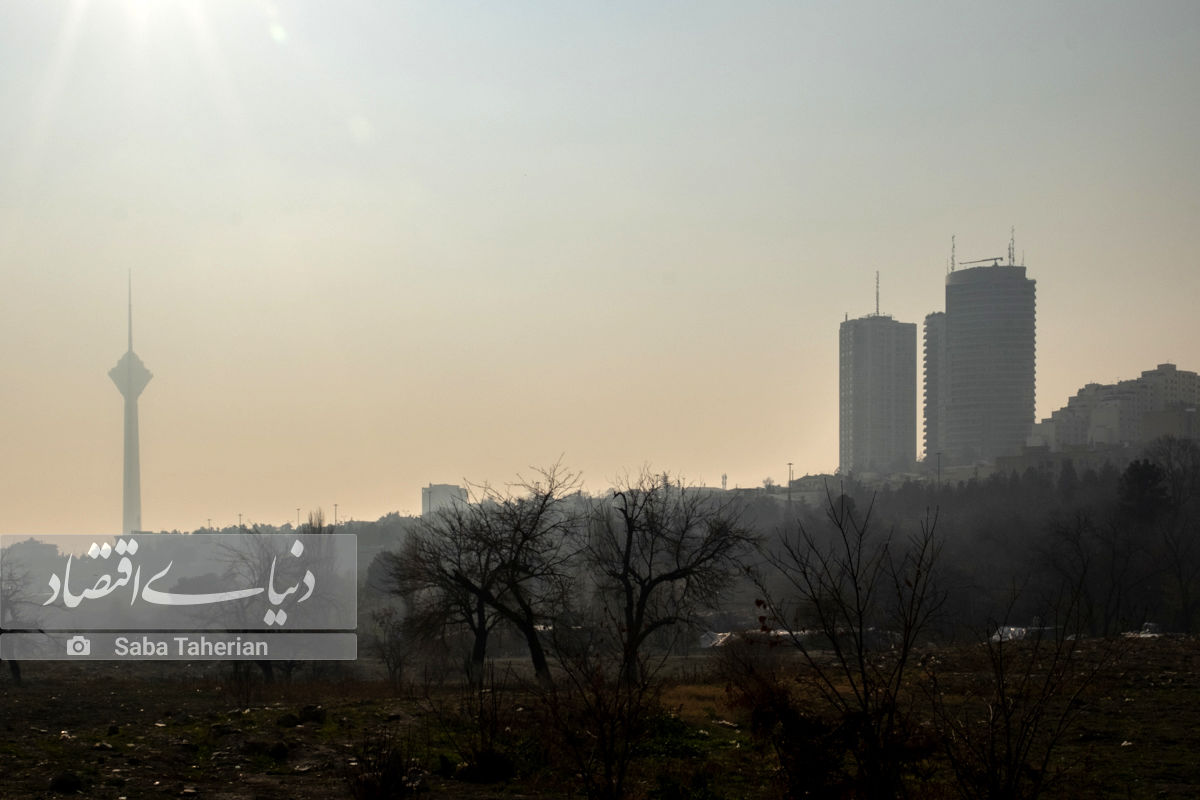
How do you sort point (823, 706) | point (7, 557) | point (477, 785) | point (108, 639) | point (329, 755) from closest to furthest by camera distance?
point (477, 785) < point (329, 755) < point (823, 706) < point (7, 557) < point (108, 639)

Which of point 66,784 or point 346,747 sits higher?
point 66,784

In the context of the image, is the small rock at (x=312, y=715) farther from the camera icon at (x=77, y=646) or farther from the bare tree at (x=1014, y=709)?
the camera icon at (x=77, y=646)

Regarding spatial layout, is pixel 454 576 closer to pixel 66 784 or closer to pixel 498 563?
pixel 498 563

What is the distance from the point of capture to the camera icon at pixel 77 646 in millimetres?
33256

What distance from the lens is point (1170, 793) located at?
10.4m

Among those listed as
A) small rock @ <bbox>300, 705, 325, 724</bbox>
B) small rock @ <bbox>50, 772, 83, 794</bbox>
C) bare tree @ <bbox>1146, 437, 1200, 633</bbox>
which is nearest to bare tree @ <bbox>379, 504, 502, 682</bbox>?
small rock @ <bbox>300, 705, 325, 724</bbox>

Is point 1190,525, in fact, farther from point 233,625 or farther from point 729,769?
point 729,769

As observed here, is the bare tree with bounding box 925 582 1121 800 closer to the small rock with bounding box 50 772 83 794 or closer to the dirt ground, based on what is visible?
the dirt ground

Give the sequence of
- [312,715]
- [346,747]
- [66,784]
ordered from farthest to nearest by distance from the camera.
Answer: [312,715], [346,747], [66,784]

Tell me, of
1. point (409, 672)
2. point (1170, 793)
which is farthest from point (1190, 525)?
point (1170, 793)

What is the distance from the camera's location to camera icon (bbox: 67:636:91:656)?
33.3 metres

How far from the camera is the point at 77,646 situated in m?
34.3

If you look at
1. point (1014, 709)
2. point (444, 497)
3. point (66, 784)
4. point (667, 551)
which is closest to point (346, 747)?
point (66, 784)

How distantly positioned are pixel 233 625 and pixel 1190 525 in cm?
5649
